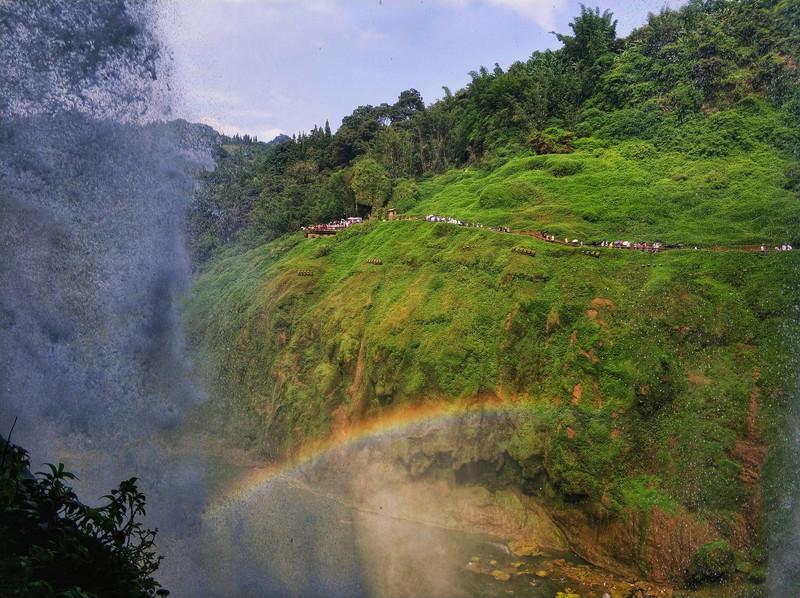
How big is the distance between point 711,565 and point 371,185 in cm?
2975

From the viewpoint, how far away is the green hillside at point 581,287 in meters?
20.3

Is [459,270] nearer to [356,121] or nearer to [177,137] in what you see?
[177,137]

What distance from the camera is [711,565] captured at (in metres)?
17.5

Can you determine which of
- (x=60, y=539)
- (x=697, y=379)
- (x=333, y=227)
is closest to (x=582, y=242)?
(x=697, y=379)

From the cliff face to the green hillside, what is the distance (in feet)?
0.26

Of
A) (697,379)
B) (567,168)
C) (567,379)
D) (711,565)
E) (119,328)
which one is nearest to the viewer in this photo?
(711,565)

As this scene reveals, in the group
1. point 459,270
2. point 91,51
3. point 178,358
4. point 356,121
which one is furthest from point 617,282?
point 356,121

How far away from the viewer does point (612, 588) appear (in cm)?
1795

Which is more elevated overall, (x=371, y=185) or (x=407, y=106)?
(x=407, y=106)

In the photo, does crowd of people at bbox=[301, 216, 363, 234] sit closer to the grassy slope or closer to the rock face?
the grassy slope

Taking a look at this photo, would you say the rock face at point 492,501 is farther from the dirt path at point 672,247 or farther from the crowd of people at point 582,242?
the crowd of people at point 582,242

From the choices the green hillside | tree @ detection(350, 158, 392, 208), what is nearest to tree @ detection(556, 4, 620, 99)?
the green hillside

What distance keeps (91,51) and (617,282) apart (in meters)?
18.5

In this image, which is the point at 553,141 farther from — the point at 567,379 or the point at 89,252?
the point at 89,252
